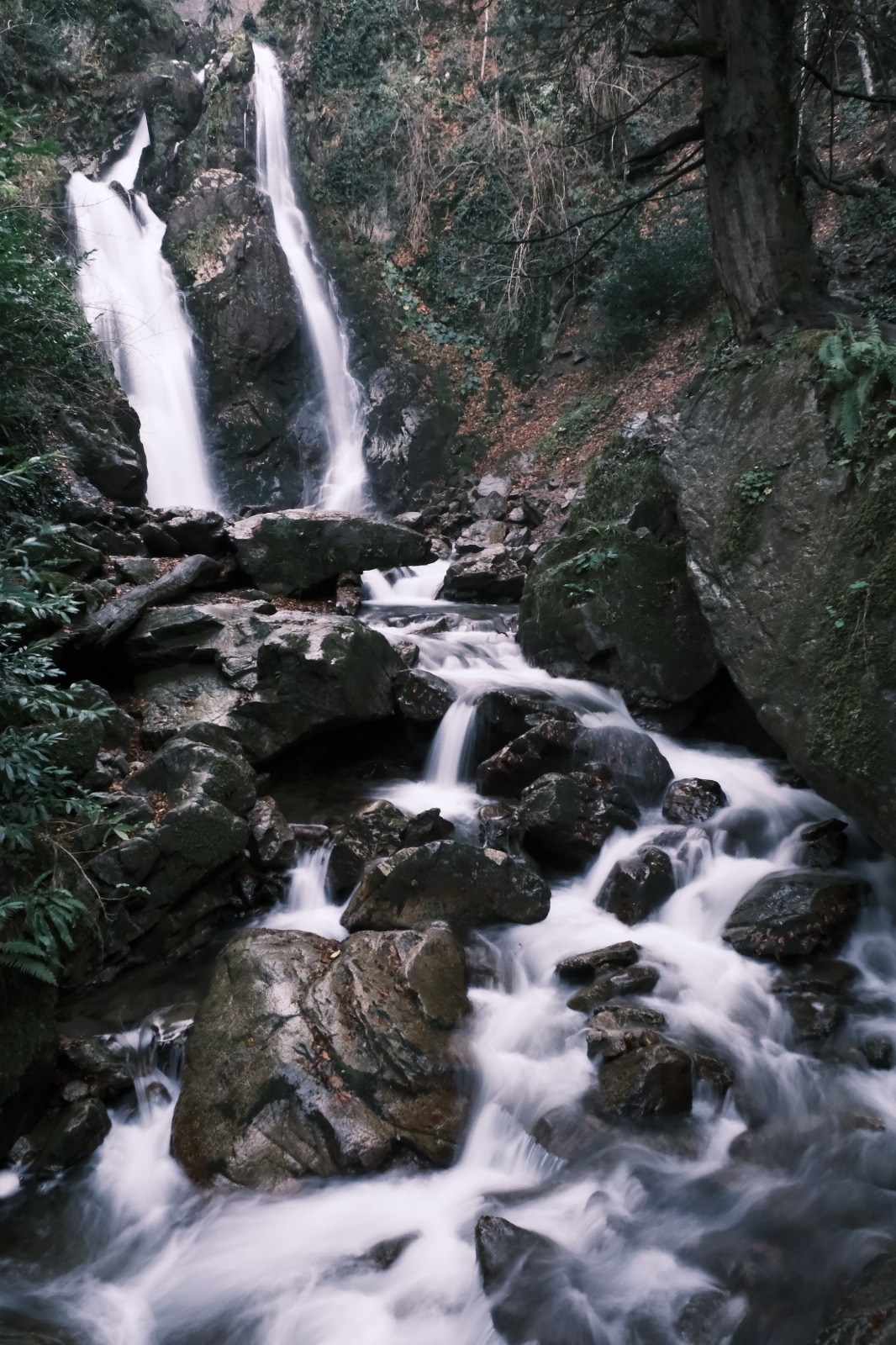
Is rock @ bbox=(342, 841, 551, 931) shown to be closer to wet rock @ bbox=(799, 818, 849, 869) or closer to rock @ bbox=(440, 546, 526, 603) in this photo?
wet rock @ bbox=(799, 818, 849, 869)

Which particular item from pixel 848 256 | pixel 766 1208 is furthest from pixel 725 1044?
pixel 848 256

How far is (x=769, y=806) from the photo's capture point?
20.9 feet

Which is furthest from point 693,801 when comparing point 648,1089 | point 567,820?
point 648,1089

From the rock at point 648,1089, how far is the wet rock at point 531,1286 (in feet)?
2.28

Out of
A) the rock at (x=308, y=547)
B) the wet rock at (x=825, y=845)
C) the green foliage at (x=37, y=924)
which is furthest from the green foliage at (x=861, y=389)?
the rock at (x=308, y=547)

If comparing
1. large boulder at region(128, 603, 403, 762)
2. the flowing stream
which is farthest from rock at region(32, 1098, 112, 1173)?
large boulder at region(128, 603, 403, 762)

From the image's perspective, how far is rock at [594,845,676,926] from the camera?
5.39m

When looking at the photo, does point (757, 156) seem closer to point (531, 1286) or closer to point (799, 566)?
point (799, 566)

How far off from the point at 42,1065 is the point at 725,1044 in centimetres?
347

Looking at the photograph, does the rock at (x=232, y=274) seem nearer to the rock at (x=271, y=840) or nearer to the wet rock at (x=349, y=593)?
the wet rock at (x=349, y=593)

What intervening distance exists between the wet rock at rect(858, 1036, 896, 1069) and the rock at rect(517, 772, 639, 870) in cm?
218

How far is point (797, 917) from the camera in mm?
4891

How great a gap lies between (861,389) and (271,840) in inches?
189

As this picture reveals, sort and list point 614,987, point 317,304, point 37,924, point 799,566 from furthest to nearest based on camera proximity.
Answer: point 317,304 < point 799,566 < point 614,987 < point 37,924
